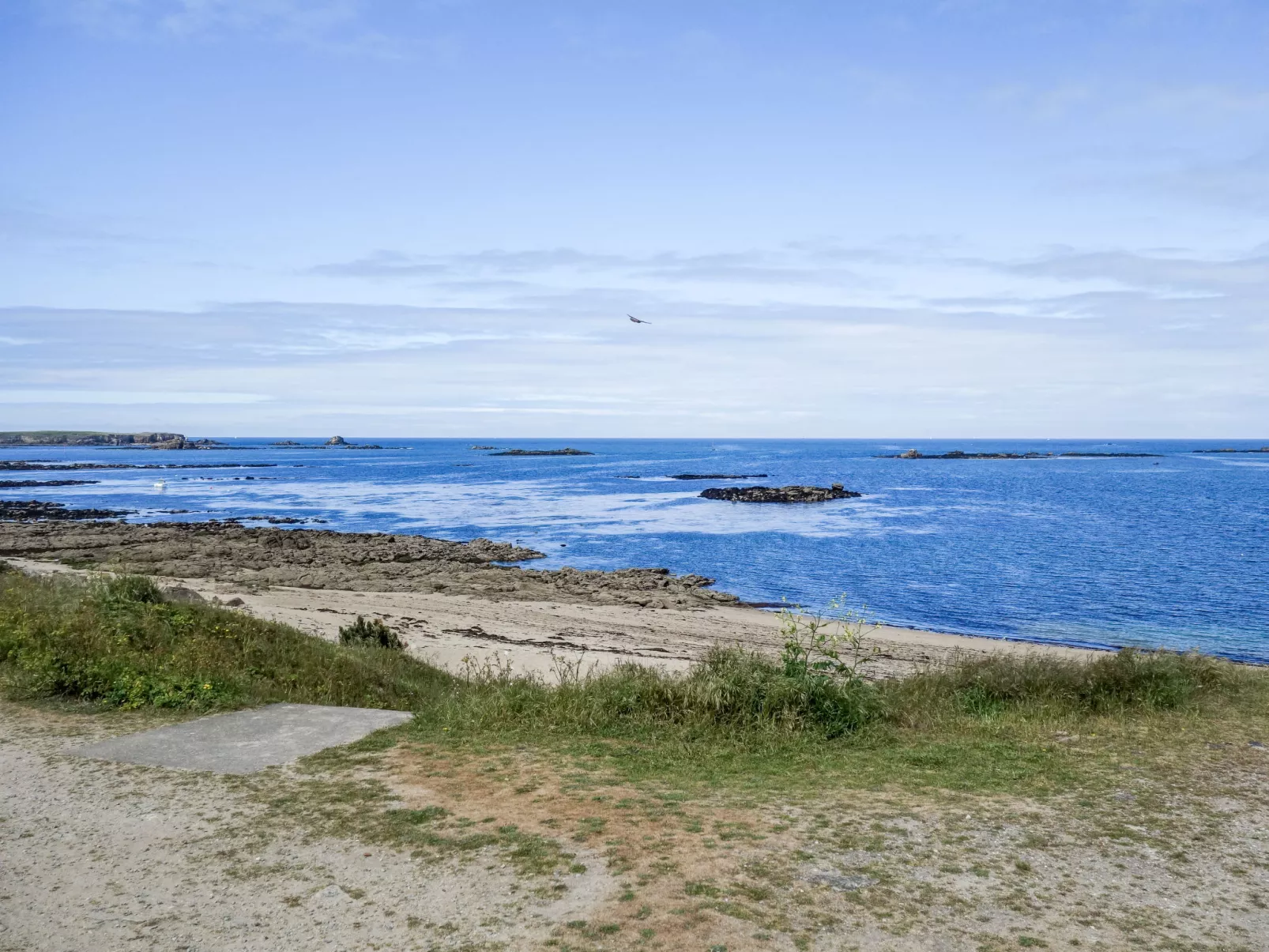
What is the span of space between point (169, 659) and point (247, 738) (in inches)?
143

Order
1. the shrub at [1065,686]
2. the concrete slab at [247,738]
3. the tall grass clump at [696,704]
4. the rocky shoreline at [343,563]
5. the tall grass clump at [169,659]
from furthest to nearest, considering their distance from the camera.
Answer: the rocky shoreline at [343,563]
the shrub at [1065,686]
the tall grass clump at [169,659]
the tall grass clump at [696,704]
the concrete slab at [247,738]

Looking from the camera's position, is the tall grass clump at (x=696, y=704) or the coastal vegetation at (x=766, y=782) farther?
the tall grass clump at (x=696, y=704)

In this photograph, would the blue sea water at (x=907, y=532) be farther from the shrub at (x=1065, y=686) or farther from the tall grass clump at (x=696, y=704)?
the tall grass clump at (x=696, y=704)

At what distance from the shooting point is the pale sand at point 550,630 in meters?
24.7

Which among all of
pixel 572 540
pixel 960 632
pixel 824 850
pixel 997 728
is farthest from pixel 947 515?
pixel 824 850

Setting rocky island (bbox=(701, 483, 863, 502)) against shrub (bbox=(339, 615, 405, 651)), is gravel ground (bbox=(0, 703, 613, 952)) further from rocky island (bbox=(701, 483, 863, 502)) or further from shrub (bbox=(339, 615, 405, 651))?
rocky island (bbox=(701, 483, 863, 502))

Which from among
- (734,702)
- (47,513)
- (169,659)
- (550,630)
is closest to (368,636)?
(169,659)

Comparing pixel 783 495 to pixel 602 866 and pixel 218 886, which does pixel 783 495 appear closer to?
pixel 602 866

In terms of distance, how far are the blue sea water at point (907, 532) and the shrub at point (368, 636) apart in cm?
2156

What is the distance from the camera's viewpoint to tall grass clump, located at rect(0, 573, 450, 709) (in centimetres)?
1198

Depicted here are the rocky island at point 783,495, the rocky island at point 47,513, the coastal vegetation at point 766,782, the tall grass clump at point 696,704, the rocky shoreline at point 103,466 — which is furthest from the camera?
the rocky shoreline at point 103,466

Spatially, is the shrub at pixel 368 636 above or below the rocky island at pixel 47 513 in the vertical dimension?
above

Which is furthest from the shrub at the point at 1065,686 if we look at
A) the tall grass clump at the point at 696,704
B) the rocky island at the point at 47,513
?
the rocky island at the point at 47,513

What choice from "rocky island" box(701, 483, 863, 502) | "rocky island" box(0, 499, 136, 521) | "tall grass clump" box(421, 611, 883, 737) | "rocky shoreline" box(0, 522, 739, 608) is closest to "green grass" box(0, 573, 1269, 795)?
"tall grass clump" box(421, 611, 883, 737)
